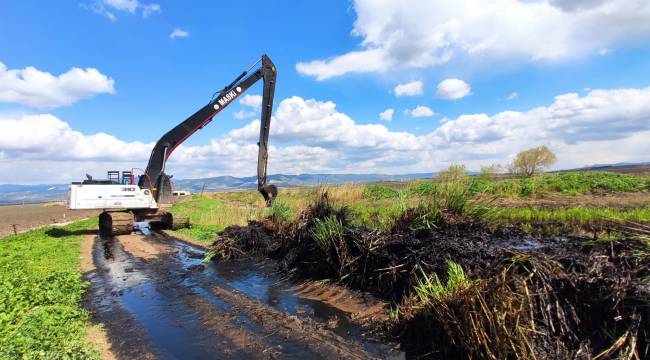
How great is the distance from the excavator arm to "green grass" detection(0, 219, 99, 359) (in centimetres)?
713

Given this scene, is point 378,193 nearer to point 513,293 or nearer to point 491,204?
point 491,204

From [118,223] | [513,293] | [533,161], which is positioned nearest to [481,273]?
[513,293]

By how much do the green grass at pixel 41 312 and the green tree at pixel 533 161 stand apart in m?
35.0

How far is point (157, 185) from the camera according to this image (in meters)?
17.6

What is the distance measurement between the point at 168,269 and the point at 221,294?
3.06 metres

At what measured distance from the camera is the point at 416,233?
7.41 metres

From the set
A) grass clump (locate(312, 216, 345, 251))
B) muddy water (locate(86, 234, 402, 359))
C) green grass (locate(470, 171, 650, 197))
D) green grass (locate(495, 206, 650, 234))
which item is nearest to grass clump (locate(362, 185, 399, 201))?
green grass (locate(470, 171, 650, 197))

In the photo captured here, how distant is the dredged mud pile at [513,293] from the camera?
3846 millimetres

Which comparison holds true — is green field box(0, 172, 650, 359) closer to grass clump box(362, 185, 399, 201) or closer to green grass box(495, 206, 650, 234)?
green grass box(495, 206, 650, 234)

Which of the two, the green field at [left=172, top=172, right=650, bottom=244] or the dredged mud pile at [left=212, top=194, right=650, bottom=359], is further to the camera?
the green field at [left=172, top=172, right=650, bottom=244]

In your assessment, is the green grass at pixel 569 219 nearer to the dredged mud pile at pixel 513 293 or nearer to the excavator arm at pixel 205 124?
the dredged mud pile at pixel 513 293

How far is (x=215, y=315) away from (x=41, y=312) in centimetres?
255

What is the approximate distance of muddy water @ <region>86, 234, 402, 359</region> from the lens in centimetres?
505

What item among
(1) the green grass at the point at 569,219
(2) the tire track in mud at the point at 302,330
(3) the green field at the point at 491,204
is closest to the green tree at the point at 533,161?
(3) the green field at the point at 491,204
